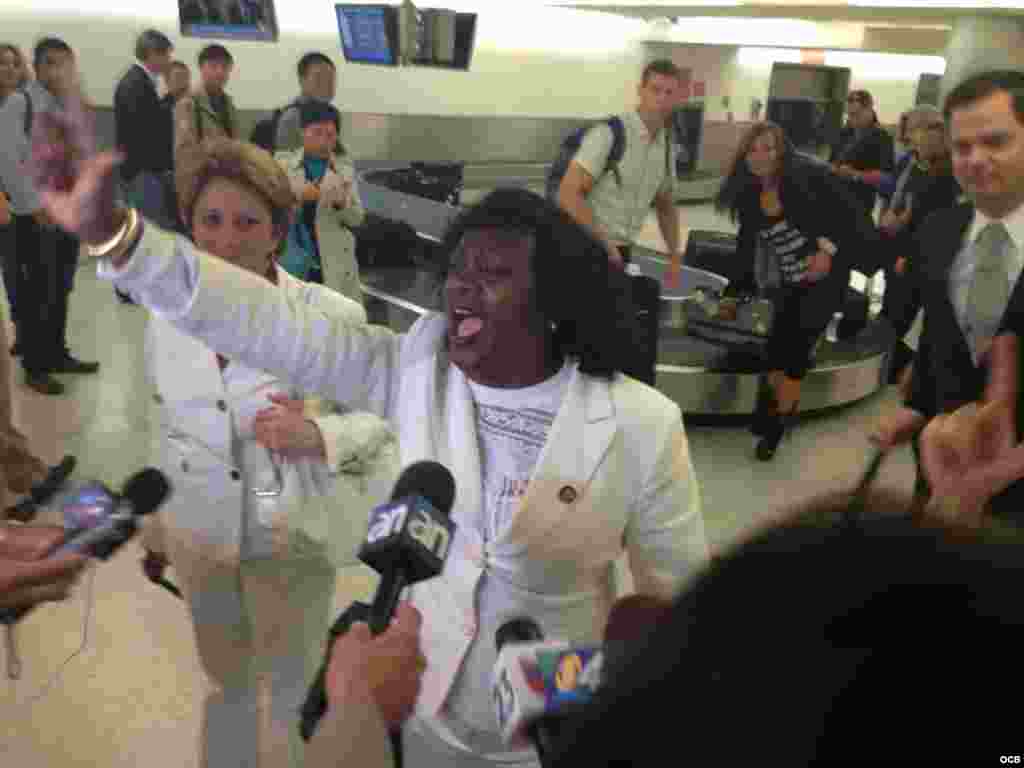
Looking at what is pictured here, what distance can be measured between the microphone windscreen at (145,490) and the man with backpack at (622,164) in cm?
328

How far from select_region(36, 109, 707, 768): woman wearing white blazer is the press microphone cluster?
557mm

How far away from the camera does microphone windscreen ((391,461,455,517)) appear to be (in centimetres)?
127

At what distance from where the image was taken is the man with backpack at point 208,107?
6652mm

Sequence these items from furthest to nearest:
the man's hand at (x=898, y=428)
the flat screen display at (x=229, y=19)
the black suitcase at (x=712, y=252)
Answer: the black suitcase at (x=712, y=252) < the flat screen display at (x=229, y=19) < the man's hand at (x=898, y=428)

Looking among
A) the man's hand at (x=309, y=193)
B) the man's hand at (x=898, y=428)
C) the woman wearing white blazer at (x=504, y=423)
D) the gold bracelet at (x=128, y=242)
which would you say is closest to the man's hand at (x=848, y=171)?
the man's hand at (x=309, y=193)

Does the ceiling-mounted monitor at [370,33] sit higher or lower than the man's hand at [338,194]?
higher

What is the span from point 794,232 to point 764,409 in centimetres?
120

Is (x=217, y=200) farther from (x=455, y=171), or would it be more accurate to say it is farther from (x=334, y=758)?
(x=455, y=171)

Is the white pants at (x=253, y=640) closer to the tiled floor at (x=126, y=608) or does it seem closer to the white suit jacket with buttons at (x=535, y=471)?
the tiled floor at (x=126, y=608)

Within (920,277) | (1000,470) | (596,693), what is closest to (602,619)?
(1000,470)

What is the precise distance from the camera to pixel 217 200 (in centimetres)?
227

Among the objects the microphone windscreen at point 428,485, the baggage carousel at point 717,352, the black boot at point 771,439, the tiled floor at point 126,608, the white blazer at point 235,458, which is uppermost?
the microphone windscreen at point 428,485

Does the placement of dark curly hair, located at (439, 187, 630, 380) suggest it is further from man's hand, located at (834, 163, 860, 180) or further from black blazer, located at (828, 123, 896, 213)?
black blazer, located at (828, 123, 896, 213)

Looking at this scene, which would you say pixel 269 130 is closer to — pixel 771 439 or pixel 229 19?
pixel 771 439
